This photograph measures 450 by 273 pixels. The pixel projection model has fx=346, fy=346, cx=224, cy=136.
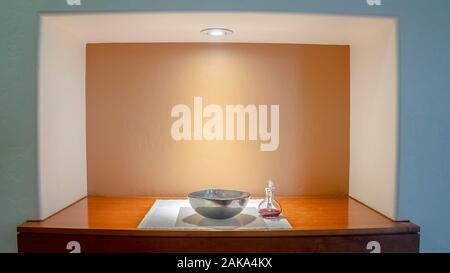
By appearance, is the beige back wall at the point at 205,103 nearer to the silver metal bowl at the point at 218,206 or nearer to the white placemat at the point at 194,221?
the white placemat at the point at 194,221

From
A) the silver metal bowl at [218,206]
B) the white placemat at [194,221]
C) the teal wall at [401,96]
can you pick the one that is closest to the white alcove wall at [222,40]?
the teal wall at [401,96]

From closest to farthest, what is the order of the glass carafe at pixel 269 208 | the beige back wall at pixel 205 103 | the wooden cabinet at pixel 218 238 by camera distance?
the wooden cabinet at pixel 218 238
the glass carafe at pixel 269 208
the beige back wall at pixel 205 103

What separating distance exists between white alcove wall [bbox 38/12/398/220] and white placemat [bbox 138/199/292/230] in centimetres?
32

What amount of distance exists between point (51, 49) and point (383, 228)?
3.71 feet

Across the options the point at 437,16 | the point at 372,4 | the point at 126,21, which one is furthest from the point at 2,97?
the point at 437,16

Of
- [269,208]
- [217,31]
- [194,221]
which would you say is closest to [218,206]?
[194,221]

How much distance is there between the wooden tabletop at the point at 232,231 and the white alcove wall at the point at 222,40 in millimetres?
49

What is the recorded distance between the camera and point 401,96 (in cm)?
104

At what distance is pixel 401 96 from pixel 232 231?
64cm

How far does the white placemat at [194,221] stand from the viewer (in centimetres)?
99

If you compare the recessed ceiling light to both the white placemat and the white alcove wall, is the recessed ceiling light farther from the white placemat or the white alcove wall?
the white placemat

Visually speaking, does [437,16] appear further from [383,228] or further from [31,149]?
[31,149]

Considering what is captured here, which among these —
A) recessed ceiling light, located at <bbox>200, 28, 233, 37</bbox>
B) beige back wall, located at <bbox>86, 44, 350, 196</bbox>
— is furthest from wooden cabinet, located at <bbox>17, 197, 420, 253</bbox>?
recessed ceiling light, located at <bbox>200, 28, 233, 37</bbox>

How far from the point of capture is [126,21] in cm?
109
